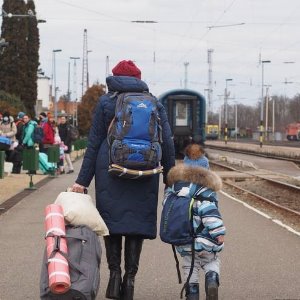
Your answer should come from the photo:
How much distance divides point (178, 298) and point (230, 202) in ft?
29.2

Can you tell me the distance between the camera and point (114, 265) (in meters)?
5.66

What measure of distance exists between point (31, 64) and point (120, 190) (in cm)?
4696

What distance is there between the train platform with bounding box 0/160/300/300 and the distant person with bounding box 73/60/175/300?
0.76 metres

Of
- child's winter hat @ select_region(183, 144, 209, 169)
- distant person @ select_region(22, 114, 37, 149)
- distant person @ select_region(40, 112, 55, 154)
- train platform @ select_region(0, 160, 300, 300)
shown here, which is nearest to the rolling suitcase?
distant person @ select_region(40, 112, 55, 154)

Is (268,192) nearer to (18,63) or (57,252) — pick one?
(57,252)

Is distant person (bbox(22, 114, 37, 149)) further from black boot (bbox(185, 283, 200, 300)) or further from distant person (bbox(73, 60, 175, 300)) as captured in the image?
black boot (bbox(185, 283, 200, 300))

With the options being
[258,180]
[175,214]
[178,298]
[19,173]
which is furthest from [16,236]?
[258,180]

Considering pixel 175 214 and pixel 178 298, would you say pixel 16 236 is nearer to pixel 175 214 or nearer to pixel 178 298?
pixel 178 298

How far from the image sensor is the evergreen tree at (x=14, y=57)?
1946 inches

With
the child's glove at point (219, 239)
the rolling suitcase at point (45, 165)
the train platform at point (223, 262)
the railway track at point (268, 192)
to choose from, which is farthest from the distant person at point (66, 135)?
the child's glove at point (219, 239)

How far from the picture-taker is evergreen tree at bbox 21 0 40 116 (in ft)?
166

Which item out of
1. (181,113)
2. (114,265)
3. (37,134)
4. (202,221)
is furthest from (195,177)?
(181,113)

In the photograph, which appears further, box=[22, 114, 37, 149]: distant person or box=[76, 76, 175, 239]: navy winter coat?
box=[22, 114, 37, 149]: distant person

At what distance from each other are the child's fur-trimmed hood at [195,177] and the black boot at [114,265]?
2.21ft
